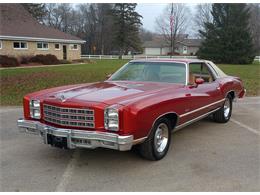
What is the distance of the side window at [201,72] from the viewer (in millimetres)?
6272

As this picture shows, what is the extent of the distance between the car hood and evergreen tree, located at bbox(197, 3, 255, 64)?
3749cm

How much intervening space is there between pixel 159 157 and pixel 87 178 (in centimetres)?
125

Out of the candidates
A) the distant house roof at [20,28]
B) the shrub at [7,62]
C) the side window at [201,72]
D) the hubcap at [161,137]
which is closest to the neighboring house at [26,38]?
the distant house roof at [20,28]

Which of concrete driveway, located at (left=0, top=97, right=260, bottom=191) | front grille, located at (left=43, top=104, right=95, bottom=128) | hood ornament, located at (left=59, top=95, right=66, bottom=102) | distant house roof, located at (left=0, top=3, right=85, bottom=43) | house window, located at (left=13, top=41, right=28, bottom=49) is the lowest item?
concrete driveway, located at (left=0, top=97, right=260, bottom=191)

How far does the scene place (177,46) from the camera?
84562 mm

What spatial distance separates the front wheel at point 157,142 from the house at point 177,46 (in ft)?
249

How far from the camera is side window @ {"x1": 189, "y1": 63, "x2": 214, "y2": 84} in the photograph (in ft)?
20.6

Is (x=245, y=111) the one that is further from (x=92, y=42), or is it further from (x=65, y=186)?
(x=92, y=42)

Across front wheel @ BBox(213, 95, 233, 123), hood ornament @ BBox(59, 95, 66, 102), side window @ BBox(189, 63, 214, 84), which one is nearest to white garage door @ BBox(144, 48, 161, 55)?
front wheel @ BBox(213, 95, 233, 123)

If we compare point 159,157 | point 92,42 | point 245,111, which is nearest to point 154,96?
point 159,157

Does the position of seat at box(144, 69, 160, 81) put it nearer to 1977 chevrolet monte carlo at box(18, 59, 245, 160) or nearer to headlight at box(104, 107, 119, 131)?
Result: 1977 chevrolet monte carlo at box(18, 59, 245, 160)

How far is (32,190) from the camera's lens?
3.79 meters

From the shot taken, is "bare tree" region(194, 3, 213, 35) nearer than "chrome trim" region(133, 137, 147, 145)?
No

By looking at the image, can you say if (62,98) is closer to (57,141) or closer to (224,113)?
(57,141)
